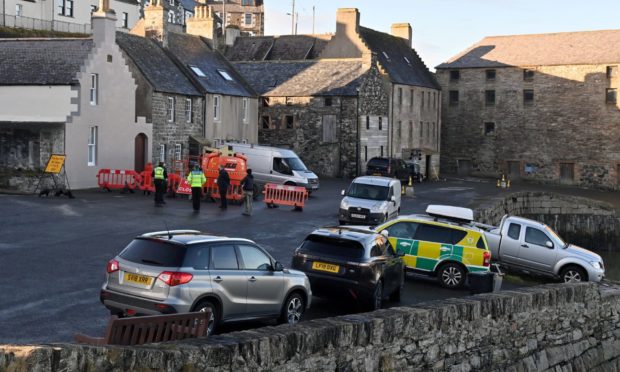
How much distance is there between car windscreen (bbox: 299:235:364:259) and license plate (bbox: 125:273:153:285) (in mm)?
4917

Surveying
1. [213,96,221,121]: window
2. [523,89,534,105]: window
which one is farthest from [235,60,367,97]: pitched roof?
[523,89,534,105]: window

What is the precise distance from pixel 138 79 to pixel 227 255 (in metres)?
30.6

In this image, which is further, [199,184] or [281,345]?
[199,184]

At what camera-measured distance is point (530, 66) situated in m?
67.9

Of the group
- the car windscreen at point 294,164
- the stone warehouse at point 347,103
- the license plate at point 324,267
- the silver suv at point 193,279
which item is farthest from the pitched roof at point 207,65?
the silver suv at point 193,279

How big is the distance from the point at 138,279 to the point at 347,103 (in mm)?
43450

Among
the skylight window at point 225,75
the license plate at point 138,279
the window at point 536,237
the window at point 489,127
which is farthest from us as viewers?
the window at point 489,127

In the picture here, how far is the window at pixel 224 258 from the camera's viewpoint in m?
13.2

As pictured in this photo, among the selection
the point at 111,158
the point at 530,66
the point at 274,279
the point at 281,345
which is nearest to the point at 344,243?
the point at 274,279

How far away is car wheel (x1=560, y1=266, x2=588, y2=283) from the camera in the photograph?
24.5m

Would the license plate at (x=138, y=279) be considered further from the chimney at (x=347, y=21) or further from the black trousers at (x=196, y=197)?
the chimney at (x=347, y=21)

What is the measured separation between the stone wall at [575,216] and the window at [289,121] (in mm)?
17259

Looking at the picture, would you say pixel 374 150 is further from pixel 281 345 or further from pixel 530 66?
pixel 281 345

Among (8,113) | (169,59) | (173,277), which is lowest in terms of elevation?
(173,277)
